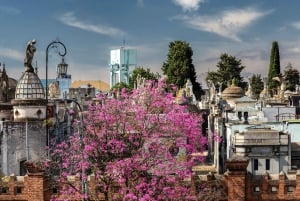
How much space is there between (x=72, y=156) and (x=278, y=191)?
5816 mm

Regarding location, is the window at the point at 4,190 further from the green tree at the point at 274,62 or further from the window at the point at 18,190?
the green tree at the point at 274,62

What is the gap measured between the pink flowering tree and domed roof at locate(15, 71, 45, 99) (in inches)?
342

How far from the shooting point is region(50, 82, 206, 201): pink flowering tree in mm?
13414

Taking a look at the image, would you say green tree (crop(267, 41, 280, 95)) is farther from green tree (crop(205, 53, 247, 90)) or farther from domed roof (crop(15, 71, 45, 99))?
domed roof (crop(15, 71, 45, 99))

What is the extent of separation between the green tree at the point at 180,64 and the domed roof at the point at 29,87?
50.1m

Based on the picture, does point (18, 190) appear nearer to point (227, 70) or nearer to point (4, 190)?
point (4, 190)

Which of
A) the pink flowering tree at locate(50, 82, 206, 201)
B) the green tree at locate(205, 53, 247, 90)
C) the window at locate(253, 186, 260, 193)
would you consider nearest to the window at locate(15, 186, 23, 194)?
the pink flowering tree at locate(50, 82, 206, 201)

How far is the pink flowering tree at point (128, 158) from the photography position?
13.4m

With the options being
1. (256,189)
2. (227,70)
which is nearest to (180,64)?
(227,70)

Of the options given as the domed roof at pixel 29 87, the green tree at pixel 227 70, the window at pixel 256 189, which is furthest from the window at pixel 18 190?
the green tree at pixel 227 70

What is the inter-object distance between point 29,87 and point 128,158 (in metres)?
11.3

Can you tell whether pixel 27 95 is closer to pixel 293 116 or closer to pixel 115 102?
pixel 115 102

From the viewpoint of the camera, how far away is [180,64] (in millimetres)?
74188

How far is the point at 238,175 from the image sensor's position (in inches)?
555
